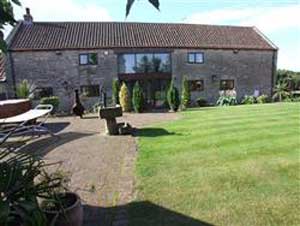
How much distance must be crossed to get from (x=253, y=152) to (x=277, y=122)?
A: 4868mm

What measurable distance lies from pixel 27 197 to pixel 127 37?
26.0 metres

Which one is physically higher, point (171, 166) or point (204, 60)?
point (204, 60)

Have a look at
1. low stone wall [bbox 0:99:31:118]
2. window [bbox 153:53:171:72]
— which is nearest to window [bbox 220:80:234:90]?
window [bbox 153:53:171:72]

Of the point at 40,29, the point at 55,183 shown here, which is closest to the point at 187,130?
the point at 55,183

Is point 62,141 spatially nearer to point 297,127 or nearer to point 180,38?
point 297,127

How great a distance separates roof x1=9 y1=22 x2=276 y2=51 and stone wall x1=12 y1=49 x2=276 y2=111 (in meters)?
0.59

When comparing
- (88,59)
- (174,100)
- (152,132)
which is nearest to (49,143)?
(152,132)

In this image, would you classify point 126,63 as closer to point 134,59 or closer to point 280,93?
point 134,59

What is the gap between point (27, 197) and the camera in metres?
3.35

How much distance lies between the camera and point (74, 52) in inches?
1040

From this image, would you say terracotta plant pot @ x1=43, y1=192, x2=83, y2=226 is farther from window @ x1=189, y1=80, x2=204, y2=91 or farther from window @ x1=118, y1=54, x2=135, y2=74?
window @ x1=189, y1=80, x2=204, y2=91

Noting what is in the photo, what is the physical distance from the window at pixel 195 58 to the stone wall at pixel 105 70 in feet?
0.91

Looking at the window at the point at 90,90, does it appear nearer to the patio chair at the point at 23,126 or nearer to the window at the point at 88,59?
the window at the point at 88,59

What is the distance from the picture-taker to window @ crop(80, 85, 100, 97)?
88.0 ft
